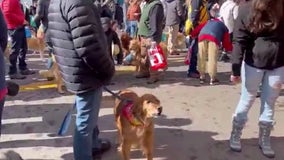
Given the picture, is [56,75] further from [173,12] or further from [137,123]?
[173,12]

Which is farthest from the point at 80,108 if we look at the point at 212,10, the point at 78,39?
the point at 212,10

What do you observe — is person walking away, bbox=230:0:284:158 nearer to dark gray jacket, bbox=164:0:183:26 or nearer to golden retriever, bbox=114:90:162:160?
golden retriever, bbox=114:90:162:160

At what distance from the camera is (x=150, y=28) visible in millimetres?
7305

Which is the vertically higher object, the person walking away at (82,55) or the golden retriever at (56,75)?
the person walking away at (82,55)

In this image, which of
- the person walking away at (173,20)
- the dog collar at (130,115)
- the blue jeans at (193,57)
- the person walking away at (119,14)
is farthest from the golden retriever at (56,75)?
the person walking away at (119,14)

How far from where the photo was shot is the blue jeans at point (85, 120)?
137 inches

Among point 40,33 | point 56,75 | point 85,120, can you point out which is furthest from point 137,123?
point 40,33

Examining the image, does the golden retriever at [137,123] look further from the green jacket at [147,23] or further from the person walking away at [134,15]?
the person walking away at [134,15]

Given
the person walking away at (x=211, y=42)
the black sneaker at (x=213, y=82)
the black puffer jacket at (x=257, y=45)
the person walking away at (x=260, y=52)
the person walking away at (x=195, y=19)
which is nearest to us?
the person walking away at (x=260, y=52)

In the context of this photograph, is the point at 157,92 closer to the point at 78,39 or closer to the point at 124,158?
the point at 124,158

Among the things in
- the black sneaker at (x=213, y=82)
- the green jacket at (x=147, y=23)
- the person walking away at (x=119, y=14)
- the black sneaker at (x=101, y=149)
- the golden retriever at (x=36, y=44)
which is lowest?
the black sneaker at (x=213, y=82)

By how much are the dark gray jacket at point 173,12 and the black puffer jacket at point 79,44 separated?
7410 millimetres

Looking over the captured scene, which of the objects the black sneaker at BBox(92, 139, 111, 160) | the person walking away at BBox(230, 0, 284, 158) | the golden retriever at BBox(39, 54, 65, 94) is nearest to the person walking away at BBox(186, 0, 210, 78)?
the golden retriever at BBox(39, 54, 65, 94)

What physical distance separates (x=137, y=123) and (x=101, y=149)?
72 centimetres
